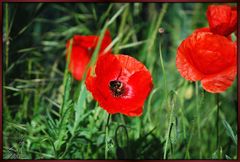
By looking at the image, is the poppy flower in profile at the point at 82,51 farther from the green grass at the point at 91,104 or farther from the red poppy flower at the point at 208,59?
the red poppy flower at the point at 208,59

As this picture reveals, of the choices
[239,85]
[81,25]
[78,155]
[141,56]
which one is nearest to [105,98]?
[78,155]

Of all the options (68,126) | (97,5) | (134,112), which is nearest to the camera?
(134,112)

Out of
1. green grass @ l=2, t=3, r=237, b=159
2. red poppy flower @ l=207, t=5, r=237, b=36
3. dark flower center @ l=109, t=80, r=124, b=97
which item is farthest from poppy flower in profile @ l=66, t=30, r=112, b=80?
red poppy flower @ l=207, t=5, r=237, b=36

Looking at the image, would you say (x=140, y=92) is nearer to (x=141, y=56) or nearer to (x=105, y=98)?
(x=105, y=98)

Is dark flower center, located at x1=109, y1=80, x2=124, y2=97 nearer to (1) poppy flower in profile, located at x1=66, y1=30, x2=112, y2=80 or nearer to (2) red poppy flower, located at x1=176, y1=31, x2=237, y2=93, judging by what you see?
(2) red poppy flower, located at x1=176, y1=31, x2=237, y2=93

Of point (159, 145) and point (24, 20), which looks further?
point (24, 20)

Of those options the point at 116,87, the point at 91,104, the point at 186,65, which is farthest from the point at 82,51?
the point at 186,65
